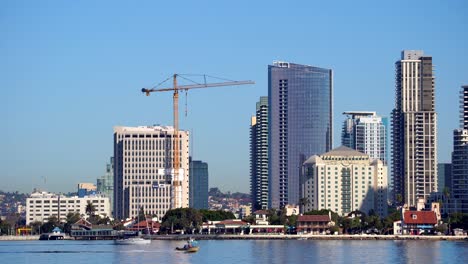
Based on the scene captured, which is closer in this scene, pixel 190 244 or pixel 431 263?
pixel 431 263

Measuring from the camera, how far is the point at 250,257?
141875 millimetres

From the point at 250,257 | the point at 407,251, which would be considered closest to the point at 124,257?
the point at 250,257

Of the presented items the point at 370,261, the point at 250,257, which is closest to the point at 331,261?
the point at 370,261

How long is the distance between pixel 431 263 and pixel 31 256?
53725mm

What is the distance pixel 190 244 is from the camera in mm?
160250

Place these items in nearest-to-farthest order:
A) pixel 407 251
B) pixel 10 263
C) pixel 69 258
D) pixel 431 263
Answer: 1. pixel 431 263
2. pixel 10 263
3. pixel 69 258
4. pixel 407 251

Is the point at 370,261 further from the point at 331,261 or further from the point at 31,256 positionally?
the point at 31,256

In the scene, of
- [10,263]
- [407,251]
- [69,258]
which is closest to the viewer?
[10,263]

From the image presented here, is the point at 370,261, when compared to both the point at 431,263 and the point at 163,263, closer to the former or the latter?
the point at 431,263

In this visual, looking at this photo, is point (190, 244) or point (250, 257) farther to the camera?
point (190, 244)

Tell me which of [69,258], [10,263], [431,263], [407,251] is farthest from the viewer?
[407,251]

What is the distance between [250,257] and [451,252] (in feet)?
95.9

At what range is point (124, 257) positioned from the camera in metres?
146

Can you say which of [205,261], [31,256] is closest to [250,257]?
[205,261]
